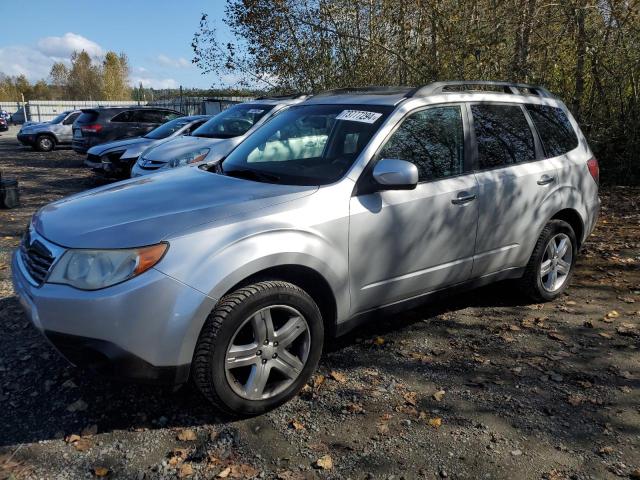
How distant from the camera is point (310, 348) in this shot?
10.3ft

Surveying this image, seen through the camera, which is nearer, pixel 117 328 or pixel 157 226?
pixel 117 328

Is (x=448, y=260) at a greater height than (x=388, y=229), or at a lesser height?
lesser

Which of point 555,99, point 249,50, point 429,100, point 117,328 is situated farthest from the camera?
point 249,50

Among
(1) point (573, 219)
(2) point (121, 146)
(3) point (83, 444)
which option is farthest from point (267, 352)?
(2) point (121, 146)

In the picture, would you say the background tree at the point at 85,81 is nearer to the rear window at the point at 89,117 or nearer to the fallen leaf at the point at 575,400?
the rear window at the point at 89,117

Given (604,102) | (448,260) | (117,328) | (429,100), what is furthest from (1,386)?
(604,102)

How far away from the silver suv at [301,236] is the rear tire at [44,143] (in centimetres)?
1930

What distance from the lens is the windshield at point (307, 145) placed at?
3.48 m

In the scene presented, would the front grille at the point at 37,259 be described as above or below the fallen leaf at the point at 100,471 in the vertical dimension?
above

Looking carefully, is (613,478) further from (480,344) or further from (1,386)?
(1,386)

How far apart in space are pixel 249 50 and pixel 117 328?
12.5 m

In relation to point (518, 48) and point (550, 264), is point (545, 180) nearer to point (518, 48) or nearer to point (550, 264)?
point (550, 264)

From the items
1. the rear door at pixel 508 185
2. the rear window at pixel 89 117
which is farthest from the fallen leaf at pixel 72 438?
the rear window at pixel 89 117

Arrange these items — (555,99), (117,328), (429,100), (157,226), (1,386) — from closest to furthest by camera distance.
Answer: (117,328) < (157,226) < (1,386) < (429,100) < (555,99)
